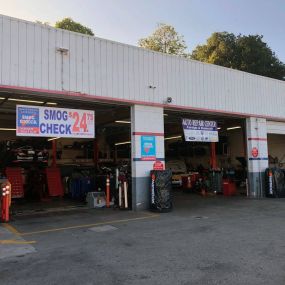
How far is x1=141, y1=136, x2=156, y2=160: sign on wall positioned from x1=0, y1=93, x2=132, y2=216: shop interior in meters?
1.03

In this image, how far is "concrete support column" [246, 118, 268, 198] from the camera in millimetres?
16016

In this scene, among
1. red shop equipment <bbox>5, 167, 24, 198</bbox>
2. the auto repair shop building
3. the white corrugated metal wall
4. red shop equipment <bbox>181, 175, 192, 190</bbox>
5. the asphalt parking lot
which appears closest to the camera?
the asphalt parking lot

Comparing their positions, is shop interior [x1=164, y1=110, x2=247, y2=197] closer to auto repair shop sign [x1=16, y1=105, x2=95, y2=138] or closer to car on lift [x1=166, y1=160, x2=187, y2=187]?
car on lift [x1=166, y1=160, x2=187, y2=187]

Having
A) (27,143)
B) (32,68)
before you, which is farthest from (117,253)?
(27,143)

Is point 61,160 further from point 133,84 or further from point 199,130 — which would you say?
point 133,84

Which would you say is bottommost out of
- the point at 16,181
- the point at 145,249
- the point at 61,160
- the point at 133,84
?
the point at 145,249

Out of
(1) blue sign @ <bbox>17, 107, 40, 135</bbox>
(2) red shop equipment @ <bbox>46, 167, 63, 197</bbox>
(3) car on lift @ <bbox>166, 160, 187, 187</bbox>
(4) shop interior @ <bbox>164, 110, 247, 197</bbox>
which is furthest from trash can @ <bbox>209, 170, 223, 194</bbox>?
(1) blue sign @ <bbox>17, 107, 40, 135</bbox>

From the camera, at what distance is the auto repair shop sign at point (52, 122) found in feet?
34.9

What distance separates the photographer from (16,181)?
15938 mm

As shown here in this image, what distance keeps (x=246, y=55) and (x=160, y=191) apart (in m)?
28.9

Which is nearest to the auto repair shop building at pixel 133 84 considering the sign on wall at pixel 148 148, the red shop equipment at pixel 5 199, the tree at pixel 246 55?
the sign on wall at pixel 148 148

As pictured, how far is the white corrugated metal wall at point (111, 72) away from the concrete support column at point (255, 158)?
0.69 metres

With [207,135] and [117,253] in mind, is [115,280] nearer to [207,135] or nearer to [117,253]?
[117,253]

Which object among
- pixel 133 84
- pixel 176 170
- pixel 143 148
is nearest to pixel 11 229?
pixel 143 148
